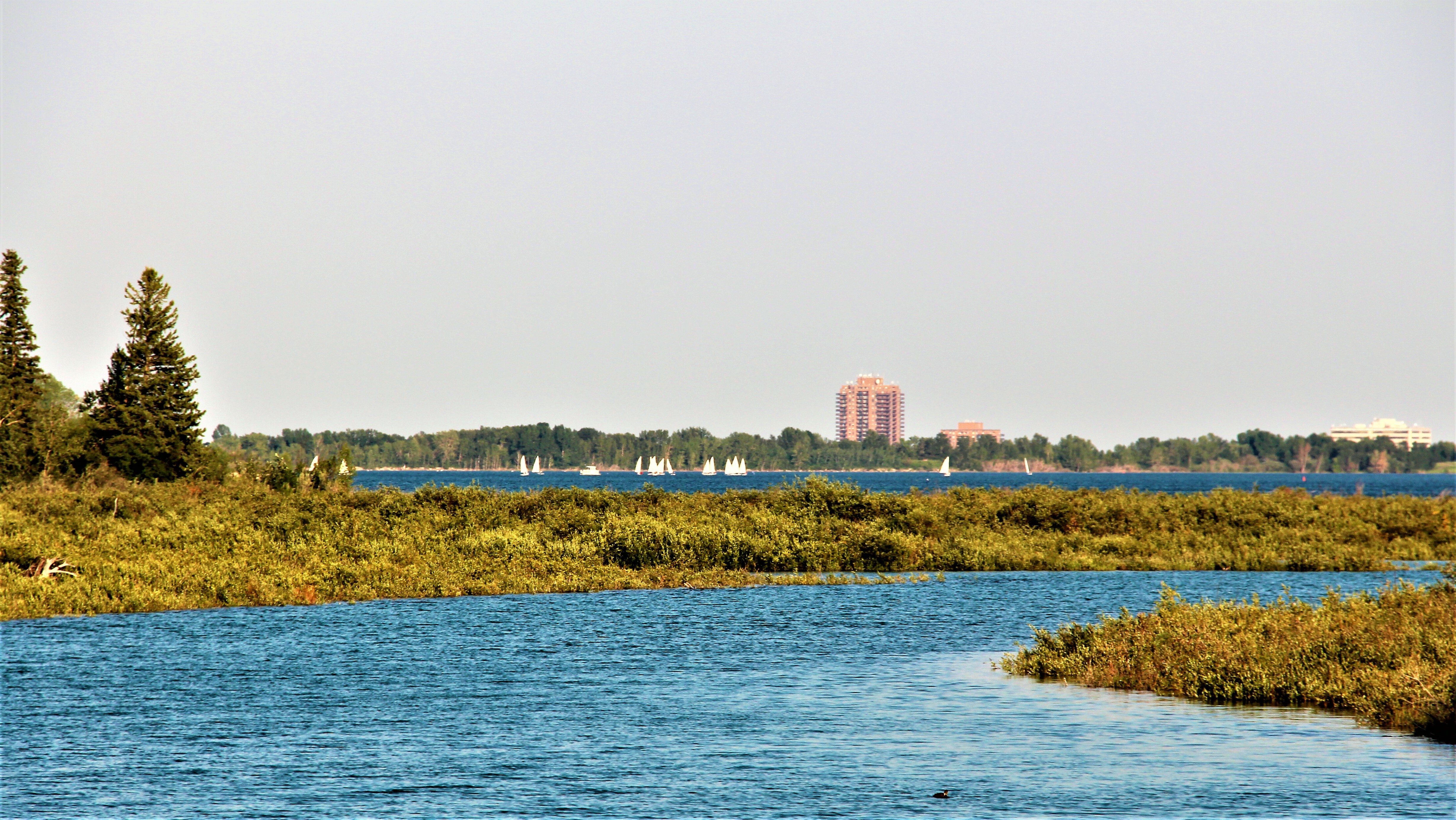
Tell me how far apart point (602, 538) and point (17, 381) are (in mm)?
43222

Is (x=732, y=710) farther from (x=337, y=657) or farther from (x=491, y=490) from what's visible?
(x=491, y=490)

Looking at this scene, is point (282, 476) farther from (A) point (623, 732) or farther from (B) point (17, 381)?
(A) point (623, 732)

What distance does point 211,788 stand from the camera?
18469 millimetres

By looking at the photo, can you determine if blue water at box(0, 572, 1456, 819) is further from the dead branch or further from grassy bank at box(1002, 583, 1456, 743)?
the dead branch

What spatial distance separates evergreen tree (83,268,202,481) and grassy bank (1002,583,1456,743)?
2330 inches

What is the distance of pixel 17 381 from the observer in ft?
247

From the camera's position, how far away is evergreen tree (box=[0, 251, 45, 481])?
228ft

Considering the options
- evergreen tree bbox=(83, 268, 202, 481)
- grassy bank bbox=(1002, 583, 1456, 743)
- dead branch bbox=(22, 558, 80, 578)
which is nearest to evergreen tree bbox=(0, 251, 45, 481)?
evergreen tree bbox=(83, 268, 202, 481)

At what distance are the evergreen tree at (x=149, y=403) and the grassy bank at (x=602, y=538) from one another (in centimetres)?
906

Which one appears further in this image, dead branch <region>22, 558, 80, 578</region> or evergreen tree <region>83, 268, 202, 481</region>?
evergreen tree <region>83, 268, 202, 481</region>

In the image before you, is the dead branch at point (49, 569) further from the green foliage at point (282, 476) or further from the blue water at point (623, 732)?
the green foliage at point (282, 476)

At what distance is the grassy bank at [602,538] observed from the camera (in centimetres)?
4091

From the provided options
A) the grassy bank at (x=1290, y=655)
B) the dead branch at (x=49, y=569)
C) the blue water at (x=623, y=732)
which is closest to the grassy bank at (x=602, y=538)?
the dead branch at (x=49, y=569)

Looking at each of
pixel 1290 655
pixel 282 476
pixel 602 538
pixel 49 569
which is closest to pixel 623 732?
pixel 1290 655
